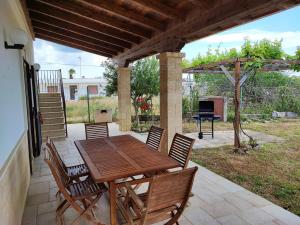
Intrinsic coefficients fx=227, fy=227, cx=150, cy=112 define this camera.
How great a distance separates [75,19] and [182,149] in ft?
11.4

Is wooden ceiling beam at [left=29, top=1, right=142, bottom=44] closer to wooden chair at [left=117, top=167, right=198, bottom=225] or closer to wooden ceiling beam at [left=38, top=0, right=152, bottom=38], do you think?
wooden ceiling beam at [left=38, top=0, right=152, bottom=38]

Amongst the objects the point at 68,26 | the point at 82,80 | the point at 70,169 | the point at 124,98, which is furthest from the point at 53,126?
the point at 82,80

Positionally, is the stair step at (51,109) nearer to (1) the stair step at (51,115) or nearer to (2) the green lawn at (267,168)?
(1) the stair step at (51,115)

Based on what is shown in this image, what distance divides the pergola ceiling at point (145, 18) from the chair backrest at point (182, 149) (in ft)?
5.36

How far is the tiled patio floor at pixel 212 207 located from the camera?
2496mm

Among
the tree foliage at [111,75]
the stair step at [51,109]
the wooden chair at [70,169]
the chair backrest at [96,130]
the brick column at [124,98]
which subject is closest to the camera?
the wooden chair at [70,169]

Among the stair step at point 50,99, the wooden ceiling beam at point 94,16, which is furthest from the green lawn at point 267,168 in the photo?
the stair step at point 50,99

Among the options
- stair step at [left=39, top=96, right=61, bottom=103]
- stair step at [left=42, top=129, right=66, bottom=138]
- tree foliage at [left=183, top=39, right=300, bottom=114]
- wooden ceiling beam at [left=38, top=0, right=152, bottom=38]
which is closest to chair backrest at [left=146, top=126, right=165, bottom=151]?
wooden ceiling beam at [left=38, top=0, right=152, bottom=38]

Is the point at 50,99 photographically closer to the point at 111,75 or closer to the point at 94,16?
the point at 111,75

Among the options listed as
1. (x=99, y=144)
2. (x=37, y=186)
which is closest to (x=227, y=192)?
(x=99, y=144)

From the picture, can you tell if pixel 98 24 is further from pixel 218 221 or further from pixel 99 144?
pixel 218 221

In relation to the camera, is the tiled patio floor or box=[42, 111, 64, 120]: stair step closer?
the tiled patio floor

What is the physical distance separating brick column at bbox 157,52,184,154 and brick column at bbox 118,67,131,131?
130 inches

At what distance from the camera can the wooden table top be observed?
216cm
